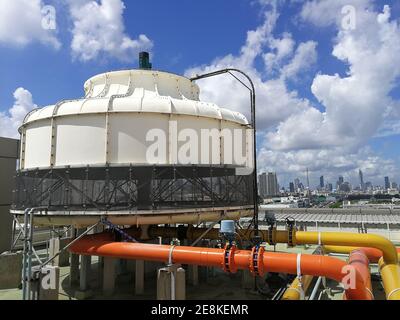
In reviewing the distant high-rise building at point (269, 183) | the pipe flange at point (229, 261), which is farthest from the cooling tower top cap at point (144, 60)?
the distant high-rise building at point (269, 183)

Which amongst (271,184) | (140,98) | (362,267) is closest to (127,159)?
(140,98)

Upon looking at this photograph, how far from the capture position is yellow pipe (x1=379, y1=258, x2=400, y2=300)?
11952 mm

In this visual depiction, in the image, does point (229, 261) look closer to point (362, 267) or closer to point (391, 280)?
point (362, 267)

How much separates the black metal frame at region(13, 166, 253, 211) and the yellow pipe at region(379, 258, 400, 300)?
8706 millimetres

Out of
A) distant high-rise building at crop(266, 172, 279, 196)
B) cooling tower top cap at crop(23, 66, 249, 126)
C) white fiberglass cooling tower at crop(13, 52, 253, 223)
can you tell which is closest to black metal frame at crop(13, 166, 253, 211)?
white fiberglass cooling tower at crop(13, 52, 253, 223)

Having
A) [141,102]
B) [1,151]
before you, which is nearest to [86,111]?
[141,102]

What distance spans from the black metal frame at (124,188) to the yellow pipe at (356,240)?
5214 millimetres

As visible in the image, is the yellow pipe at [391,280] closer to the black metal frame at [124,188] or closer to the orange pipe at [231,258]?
the orange pipe at [231,258]

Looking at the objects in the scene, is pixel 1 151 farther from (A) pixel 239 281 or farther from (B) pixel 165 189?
(A) pixel 239 281

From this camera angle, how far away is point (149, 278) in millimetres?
24062

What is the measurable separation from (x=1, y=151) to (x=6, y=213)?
223 inches

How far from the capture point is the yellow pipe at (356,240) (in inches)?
620

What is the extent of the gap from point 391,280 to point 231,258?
6.52 m

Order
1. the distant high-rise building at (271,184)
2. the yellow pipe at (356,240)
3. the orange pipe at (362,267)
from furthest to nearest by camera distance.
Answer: the distant high-rise building at (271,184)
the yellow pipe at (356,240)
the orange pipe at (362,267)
